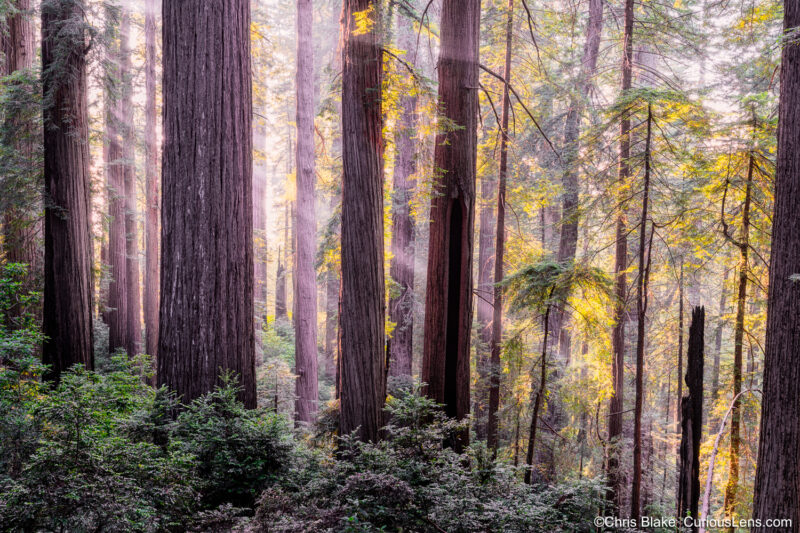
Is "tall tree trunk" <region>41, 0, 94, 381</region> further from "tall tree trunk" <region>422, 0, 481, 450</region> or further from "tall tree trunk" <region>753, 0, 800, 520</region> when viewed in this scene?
"tall tree trunk" <region>753, 0, 800, 520</region>

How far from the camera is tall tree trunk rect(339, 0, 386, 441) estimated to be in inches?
235

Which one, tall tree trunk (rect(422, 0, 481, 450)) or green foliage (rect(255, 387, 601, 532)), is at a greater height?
tall tree trunk (rect(422, 0, 481, 450))

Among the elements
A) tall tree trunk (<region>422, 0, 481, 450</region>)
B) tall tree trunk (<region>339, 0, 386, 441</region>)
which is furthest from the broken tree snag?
tall tree trunk (<region>339, 0, 386, 441</region>)

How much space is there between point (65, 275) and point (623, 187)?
10190mm

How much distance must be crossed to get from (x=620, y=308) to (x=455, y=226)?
3.66 m

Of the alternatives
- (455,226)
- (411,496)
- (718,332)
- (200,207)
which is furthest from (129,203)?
(718,332)

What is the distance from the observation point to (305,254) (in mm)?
11117

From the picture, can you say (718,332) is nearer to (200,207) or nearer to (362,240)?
(362,240)

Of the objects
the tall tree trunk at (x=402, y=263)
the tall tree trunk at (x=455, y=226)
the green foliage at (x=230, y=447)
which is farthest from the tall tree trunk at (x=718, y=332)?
the green foliage at (x=230, y=447)

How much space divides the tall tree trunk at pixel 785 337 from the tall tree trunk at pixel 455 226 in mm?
3746

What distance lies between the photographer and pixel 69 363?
798 centimetres

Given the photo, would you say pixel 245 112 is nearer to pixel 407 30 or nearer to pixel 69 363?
pixel 69 363

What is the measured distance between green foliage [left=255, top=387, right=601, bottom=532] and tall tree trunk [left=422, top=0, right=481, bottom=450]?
5.58ft

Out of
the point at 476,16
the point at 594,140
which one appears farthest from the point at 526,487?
the point at 476,16
